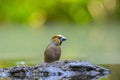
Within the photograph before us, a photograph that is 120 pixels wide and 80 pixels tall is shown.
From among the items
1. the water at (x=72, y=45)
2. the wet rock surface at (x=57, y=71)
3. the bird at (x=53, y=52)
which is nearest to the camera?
the wet rock surface at (x=57, y=71)

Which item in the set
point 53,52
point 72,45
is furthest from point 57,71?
point 72,45

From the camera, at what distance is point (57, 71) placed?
594 cm

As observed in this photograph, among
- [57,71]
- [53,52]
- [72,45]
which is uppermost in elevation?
[72,45]

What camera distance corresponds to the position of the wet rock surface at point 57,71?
5824 mm

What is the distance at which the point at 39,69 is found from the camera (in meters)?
5.91

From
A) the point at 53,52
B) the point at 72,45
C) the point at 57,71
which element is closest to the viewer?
the point at 57,71

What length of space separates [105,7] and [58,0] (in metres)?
1.40

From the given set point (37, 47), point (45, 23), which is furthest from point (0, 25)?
point (37, 47)

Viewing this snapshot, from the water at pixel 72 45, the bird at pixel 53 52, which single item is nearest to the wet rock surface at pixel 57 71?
the bird at pixel 53 52

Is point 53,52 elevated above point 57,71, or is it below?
above

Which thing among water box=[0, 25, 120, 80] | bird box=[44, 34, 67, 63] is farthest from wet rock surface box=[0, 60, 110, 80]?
water box=[0, 25, 120, 80]

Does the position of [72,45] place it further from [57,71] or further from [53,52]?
[57,71]

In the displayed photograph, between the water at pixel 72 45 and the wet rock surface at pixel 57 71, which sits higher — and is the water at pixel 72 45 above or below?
above

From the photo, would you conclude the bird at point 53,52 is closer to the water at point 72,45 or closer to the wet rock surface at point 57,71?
the wet rock surface at point 57,71
